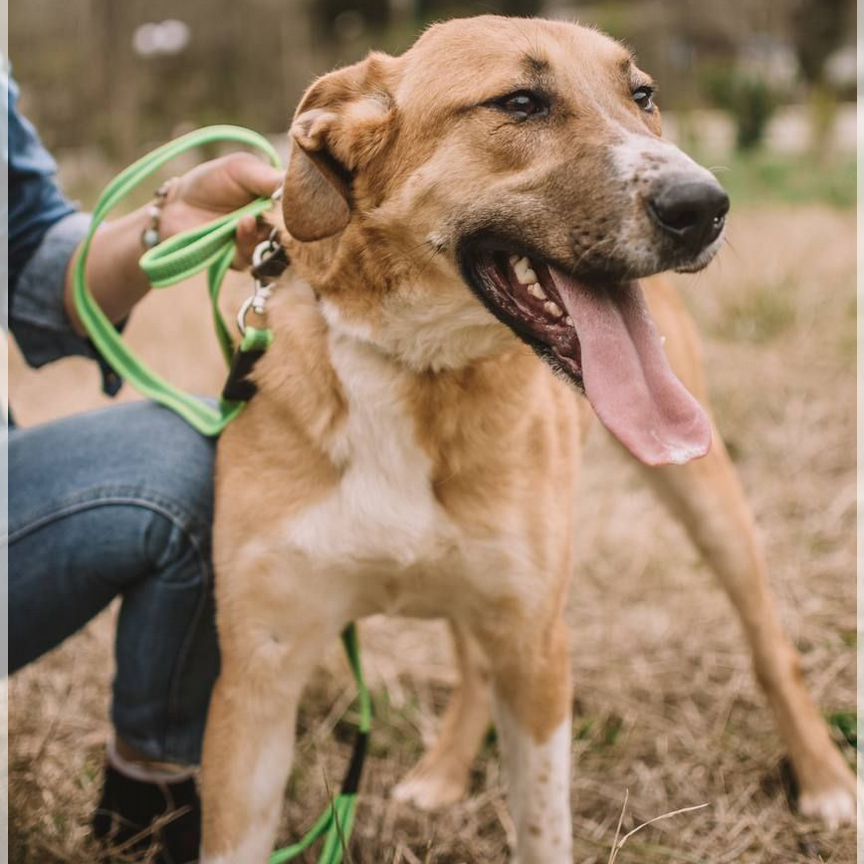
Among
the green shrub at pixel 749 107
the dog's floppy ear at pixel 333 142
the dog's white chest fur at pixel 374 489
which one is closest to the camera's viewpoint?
the dog's floppy ear at pixel 333 142

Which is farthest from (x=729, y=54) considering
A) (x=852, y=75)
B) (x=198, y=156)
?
(x=198, y=156)

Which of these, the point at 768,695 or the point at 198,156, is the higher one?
the point at 768,695

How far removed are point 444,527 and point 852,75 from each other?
700 inches

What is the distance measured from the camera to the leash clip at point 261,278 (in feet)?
7.23

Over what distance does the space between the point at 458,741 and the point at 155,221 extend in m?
1.58

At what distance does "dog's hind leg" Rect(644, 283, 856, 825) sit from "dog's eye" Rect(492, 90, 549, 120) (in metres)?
0.97

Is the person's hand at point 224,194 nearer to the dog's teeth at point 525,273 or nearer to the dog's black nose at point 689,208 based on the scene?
the dog's teeth at point 525,273

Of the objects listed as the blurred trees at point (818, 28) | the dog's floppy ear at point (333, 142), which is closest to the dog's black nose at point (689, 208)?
the dog's floppy ear at point (333, 142)

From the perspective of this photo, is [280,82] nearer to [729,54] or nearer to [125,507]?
[729,54]

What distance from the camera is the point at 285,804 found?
8.85 ft

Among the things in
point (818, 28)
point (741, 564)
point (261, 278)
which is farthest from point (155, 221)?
point (818, 28)

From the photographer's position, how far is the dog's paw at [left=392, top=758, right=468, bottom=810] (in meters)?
2.79

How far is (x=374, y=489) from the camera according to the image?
215 cm

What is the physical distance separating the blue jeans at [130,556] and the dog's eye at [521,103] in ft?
3.38
